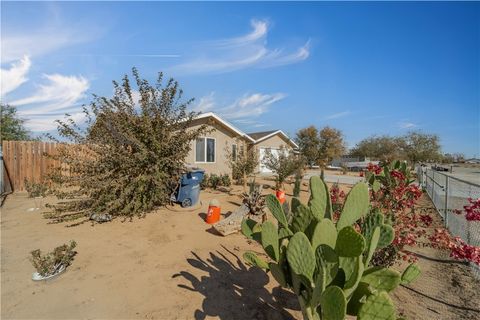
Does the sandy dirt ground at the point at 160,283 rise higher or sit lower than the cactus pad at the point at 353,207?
lower

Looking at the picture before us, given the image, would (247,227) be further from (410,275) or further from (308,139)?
(308,139)

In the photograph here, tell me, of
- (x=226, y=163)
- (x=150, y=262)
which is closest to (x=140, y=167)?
(x=150, y=262)

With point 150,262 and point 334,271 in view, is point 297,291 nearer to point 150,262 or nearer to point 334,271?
point 334,271

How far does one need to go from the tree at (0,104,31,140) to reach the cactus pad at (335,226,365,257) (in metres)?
24.4

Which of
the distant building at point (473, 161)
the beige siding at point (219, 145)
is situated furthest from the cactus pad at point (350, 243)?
the distant building at point (473, 161)

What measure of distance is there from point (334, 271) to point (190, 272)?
250cm

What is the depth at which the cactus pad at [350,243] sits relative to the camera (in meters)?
1.72

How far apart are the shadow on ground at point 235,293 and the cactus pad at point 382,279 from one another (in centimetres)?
116

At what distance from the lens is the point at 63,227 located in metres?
5.81

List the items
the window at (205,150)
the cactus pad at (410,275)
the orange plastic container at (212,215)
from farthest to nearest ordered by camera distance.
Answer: the window at (205,150), the orange plastic container at (212,215), the cactus pad at (410,275)

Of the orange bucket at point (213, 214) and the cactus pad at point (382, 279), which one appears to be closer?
the cactus pad at point (382, 279)

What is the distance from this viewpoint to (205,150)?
48.8 feet

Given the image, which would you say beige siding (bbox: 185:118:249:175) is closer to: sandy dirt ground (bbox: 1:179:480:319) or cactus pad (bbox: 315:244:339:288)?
sandy dirt ground (bbox: 1:179:480:319)

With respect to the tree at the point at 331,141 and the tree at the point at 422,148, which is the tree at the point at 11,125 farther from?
the tree at the point at 422,148
